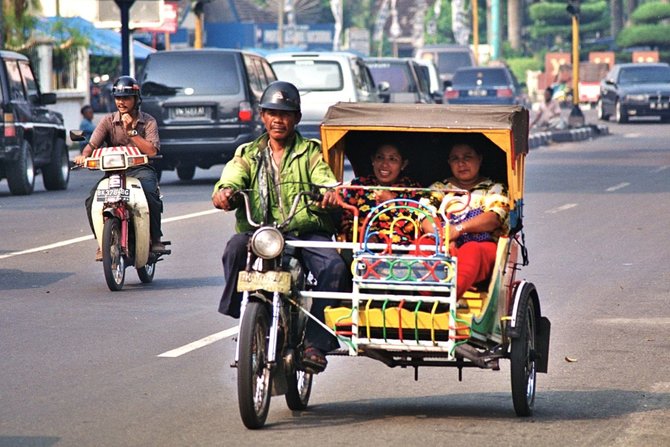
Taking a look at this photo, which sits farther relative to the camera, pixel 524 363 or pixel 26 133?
pixel 26 133

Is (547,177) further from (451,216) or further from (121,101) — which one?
(451,216)

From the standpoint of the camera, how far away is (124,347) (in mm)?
9664

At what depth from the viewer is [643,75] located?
154 feet

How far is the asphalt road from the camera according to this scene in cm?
720

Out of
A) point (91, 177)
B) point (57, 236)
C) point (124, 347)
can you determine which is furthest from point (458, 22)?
point (124, 347)

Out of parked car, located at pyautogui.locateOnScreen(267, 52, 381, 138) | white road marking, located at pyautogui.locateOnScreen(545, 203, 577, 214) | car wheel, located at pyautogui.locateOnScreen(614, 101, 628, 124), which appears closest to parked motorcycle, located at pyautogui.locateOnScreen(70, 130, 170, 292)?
white road marking, located at pyautogui.locateOnScreen(545, 203, 577, 214)

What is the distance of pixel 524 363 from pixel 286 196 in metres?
1.31

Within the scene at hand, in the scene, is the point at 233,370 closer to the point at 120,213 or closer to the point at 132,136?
the point at 120,213

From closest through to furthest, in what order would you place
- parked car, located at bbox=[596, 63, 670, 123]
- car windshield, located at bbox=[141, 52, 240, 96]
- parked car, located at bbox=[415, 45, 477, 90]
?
car windshield, located at bbox=[141, 52, 240, 96]
parked car, located at bbox=[596, 63, 670, 123]
parked car, located at bbox=[415, 45, 477, 90]

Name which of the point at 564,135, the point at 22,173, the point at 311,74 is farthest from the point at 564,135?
the point at 22,173

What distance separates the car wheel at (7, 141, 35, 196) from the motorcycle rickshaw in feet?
48.9

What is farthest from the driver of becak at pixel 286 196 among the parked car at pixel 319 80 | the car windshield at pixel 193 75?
the parked car at pixel 319 80

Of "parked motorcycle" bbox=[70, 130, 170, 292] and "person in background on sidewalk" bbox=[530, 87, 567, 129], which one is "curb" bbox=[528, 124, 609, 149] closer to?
"person in background on sidewalk" bbox=[530, 87, 567, 129]

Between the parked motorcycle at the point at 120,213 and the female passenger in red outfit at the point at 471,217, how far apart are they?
4678mm
